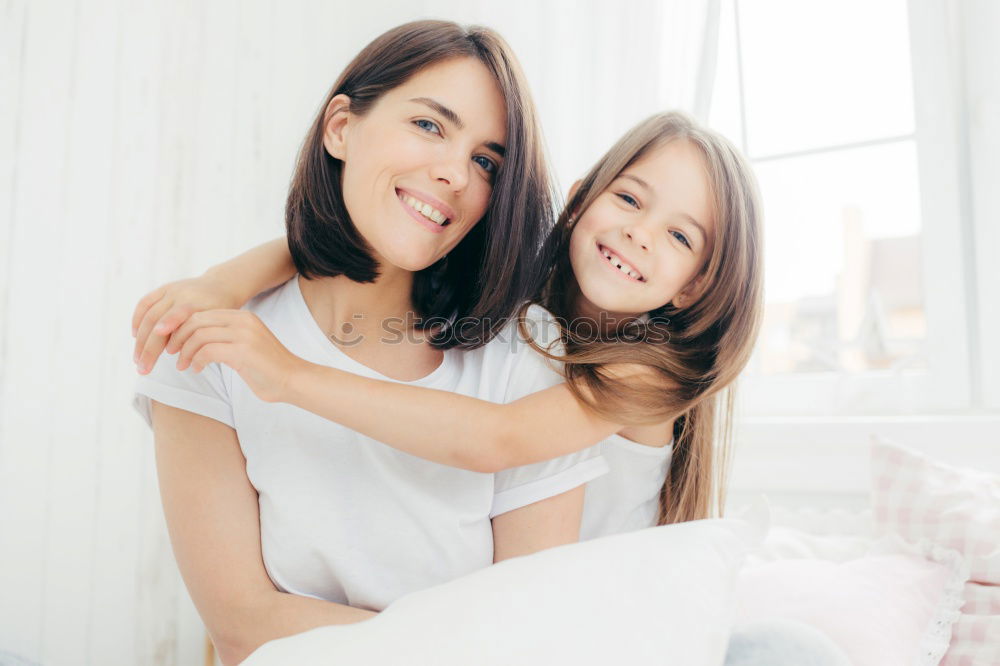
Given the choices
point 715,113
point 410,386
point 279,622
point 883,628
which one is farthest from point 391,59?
point 715,113

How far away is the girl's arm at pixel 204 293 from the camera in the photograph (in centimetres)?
96

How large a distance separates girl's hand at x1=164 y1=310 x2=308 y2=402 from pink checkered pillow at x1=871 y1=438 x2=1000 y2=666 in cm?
96

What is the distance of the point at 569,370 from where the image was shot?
1182 mm

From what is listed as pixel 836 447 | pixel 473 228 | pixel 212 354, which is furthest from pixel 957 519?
pixel 212 354

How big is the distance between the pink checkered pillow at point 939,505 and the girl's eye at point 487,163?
793 mm

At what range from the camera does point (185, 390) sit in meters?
1.06

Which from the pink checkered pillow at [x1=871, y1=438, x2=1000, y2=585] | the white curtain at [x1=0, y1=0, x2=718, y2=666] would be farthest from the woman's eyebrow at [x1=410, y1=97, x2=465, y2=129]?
the pink checkered pillow at [x1=871, y1=438, x2=1000, y2=585]

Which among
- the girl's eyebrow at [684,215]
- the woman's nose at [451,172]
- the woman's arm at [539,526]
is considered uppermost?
the woman's nose at [451,172]

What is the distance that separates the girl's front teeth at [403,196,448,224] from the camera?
3.69 ft

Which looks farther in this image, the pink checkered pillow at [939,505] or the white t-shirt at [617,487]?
the white t-shirt at [617,487]

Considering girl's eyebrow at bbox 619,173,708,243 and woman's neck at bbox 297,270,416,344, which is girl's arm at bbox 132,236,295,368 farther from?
girl's eyebrow at bbox 619,173,708,243

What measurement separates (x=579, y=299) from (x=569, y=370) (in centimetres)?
29

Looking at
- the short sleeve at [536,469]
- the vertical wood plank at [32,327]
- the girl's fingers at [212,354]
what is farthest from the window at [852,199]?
the vertical wood plank at [32,327]

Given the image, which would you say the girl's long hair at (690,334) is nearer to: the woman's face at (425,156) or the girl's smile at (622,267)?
the girl's smile at (622,267)
